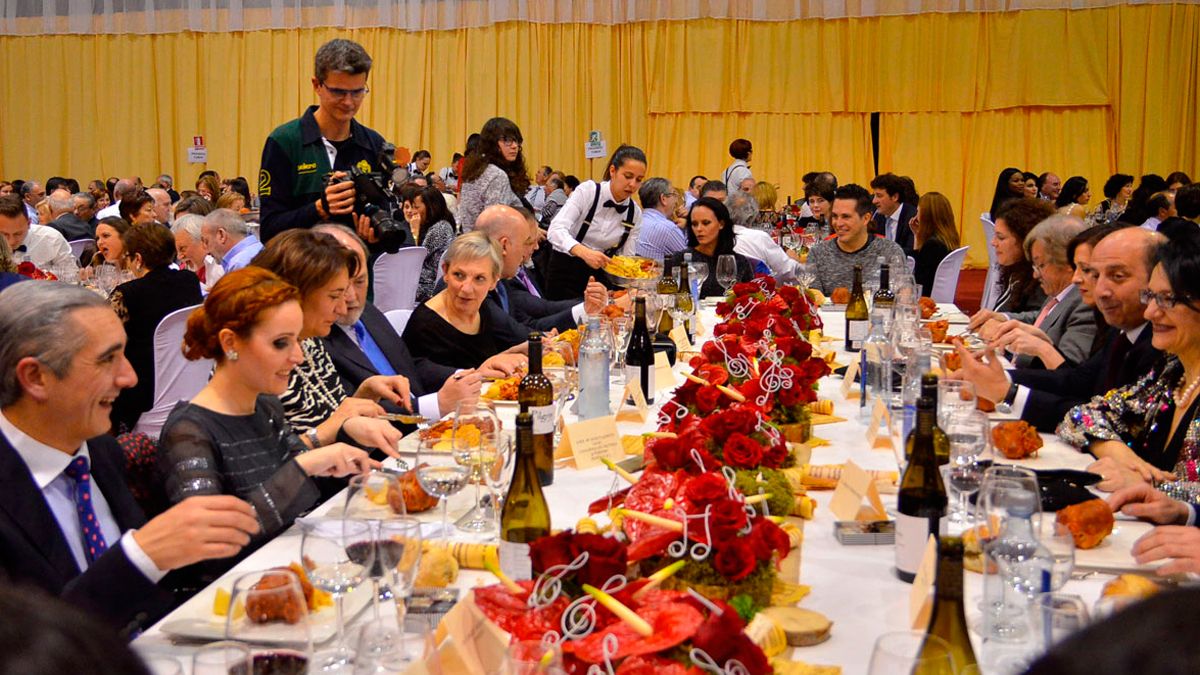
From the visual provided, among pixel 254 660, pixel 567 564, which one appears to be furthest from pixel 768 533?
pixel 254 660

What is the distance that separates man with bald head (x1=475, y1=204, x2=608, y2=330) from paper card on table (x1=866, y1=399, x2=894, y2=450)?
208 cm

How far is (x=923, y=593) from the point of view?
165cm

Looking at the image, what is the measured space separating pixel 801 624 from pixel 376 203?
121 inches

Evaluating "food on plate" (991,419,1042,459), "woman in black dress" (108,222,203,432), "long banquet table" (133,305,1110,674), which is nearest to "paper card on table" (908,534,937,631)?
"long banquet table" (133,305,1110,674)

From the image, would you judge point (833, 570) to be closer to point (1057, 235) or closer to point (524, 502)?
Result: point (524, 502)

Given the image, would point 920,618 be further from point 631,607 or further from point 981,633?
point 631,607

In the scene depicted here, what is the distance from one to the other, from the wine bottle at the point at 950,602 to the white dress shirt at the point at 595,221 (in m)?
5.60

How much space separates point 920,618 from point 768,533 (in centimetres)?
24


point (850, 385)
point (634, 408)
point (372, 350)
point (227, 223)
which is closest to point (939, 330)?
point (850, 385)

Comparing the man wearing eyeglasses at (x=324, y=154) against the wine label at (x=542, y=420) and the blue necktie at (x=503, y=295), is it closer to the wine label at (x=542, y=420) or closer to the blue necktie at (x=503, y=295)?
the blue necktie at (x=503, y=295)

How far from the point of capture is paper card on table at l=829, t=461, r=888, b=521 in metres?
2.09

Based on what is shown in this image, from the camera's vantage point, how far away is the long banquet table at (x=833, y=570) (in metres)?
1.69

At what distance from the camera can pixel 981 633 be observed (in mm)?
1665

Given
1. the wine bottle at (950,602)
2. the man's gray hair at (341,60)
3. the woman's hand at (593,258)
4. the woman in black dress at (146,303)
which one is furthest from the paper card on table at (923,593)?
the woman's hand at (593,258)
